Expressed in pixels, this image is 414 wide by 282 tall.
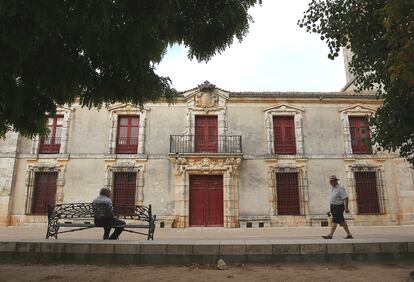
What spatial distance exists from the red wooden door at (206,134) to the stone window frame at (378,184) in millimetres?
6378

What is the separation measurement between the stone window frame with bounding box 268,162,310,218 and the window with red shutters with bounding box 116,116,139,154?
6.52 meters

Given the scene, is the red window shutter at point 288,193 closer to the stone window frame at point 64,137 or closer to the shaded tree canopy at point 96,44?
the stone window frame at point 64,137

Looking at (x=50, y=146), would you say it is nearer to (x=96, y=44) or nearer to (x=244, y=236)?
(x=244, y=236)

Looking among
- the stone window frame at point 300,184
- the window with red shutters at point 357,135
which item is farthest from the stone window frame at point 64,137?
the window with red shutters at point 357,135

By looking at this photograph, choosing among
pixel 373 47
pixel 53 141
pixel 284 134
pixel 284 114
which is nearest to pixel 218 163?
pixel 284 134

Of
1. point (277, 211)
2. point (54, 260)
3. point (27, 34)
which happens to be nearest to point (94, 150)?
point (277, 211)

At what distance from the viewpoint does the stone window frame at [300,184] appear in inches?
598

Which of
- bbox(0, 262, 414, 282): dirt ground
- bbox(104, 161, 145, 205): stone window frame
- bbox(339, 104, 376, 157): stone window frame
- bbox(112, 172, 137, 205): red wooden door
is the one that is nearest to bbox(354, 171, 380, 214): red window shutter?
bbox(339, 104, 376, 157): stone window frame

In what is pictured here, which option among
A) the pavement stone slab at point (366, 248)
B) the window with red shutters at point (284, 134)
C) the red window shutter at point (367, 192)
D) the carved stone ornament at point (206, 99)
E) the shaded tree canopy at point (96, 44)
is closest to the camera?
the shaded tree canopy at point (96, 44)

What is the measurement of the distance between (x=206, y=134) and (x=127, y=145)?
380 centimetres

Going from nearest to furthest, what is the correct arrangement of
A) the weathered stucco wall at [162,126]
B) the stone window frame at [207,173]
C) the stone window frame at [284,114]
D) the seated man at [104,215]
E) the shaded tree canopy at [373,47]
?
the shaded tree canopy at [373,47] < the seated man at [104,215] < the stone window frame at [207,173] < the weathered stucco wall at [162,126] < the stone window frame at [284,114]

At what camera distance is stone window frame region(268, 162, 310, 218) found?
15.2m

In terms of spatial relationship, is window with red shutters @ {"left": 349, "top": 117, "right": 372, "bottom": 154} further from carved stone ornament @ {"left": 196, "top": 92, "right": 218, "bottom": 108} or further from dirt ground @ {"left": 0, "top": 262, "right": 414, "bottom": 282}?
dirt ground @ {"left": 0, "top": 262, "right": 414, "bottom": 282}

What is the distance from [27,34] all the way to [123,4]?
83 cm
